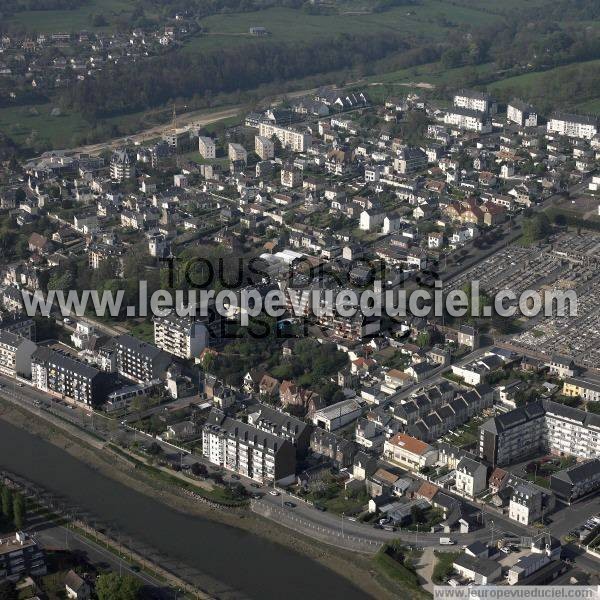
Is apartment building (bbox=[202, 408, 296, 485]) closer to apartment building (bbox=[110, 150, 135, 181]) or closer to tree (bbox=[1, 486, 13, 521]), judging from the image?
tree (bbox=[1, 486, 13, 521])

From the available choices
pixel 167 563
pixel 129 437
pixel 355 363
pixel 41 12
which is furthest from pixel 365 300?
pixel 41 12

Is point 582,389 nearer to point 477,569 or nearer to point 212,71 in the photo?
point 477,569

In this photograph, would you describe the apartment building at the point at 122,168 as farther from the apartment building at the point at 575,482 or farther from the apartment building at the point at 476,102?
the apartment building at the point at 575,482

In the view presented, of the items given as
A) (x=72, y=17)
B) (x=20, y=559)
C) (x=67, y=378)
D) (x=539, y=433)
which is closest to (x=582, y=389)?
(x=539, y=433)

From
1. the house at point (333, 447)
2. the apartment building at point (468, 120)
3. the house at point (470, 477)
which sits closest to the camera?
the house at point (470, 477)

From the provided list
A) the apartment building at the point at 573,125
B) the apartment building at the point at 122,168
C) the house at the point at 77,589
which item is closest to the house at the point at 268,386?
the house at the point at 77,589

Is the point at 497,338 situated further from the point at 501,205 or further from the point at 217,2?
the point at 217,2
